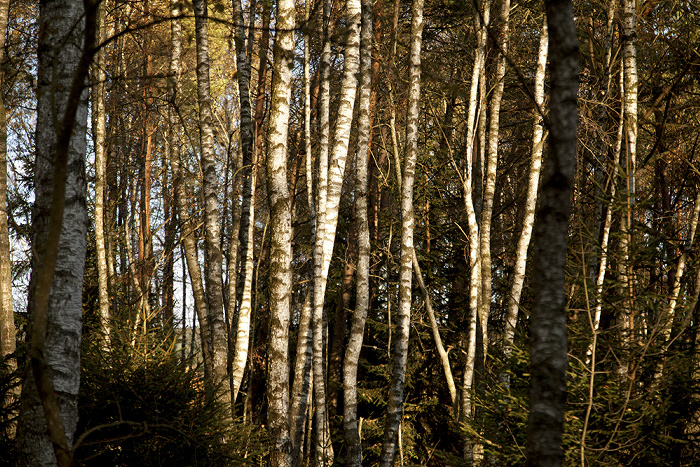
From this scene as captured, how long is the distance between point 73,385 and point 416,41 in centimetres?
665

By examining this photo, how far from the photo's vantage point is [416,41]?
8.16 m

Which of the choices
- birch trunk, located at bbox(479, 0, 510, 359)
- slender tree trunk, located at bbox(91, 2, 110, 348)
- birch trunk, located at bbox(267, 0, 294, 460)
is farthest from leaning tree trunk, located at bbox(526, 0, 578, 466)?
slender tree trunk, located at bbox(91, 2, 110, 348)

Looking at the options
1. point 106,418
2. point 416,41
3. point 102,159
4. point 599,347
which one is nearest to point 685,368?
point 599,347

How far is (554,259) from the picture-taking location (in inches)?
87.1

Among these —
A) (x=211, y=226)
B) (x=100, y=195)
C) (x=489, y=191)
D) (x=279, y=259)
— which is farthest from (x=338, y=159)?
(x=100, y=195)

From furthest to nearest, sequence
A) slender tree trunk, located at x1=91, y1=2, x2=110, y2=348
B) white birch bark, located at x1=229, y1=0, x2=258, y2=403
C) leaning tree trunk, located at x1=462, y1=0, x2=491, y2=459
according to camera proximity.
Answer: slender tree trunk, located at x1=91, y1=2, x2=110, y2=348 < leaning tree trunk, located at x1=462, y1=0, x2=491, y2=459 < white birch bark, located at x1=229, y1=0, x2=258, y2=403

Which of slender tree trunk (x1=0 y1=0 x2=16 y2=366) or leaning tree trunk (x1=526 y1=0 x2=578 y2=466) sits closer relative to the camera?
leaning tree trunk (x1=526 y1=0 x2=578 y2=466)

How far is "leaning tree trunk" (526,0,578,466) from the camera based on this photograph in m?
2.13

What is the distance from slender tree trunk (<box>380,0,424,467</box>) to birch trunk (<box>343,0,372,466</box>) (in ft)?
1.57

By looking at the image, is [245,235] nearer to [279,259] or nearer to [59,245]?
[279,259]

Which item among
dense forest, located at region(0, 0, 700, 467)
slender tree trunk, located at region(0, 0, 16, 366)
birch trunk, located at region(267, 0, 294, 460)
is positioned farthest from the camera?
slender tree trunk, located at region(0, 0, 16, 366)

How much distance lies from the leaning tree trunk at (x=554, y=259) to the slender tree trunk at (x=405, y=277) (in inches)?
217

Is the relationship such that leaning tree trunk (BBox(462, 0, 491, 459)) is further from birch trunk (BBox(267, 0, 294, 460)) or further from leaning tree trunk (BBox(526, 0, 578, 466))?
leaning tree trunk (BBox(526, 0, 578, 466))

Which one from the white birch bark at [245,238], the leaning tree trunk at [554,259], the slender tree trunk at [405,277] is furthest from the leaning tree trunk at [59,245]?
the slender tree trunk at [405,277]
